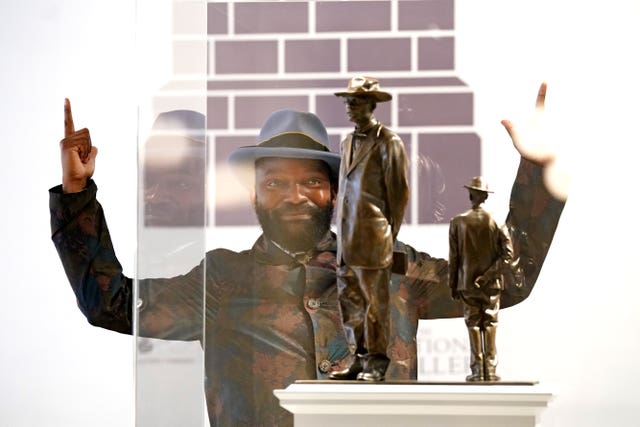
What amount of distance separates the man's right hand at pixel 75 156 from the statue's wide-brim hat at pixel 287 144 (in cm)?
58

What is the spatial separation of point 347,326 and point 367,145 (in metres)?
0.51

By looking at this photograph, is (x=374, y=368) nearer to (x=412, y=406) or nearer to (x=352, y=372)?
(x=352, y=372)

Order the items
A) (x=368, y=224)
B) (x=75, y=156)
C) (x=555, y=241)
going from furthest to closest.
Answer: (x=75, y=156) → (x=555, y=241) → (x=368, y=224)

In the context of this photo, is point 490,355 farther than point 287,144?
No

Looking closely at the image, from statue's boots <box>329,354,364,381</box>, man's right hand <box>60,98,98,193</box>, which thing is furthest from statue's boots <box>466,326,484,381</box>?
man's right hand <box>60,98,98,193</box>

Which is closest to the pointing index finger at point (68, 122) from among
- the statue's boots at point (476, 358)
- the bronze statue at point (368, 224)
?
the bronze statue at point (368, 224)

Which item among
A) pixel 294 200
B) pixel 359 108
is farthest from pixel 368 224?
pixel 294 200

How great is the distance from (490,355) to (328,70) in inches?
68.8

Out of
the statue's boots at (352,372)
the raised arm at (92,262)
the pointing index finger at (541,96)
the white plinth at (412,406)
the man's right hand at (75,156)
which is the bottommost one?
the white plinth at (412,406)

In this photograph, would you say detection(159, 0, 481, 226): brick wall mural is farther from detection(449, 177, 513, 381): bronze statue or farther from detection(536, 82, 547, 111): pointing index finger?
detection(449, 177, 513, 381): bronze statue

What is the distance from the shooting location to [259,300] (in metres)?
5.63

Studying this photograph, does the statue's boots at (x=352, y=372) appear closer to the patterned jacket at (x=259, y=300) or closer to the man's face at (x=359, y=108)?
the man's face at (x=359, y=108)

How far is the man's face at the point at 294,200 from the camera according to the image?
5.58 meters

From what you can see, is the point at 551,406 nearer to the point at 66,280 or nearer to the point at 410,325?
the point at 410,325
